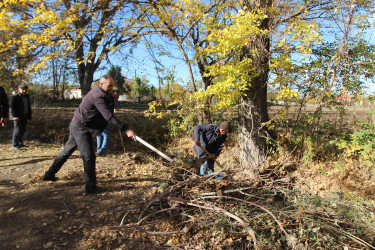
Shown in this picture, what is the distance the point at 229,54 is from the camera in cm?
545

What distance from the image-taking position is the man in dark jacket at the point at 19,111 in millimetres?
5863

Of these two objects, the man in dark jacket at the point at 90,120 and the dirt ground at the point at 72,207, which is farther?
the man in dark jacket at the point at 90,120

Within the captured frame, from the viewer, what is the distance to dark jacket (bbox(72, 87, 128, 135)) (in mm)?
3396

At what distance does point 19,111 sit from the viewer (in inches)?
235

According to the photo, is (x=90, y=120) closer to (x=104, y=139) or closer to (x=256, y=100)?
(x=104, y=139)

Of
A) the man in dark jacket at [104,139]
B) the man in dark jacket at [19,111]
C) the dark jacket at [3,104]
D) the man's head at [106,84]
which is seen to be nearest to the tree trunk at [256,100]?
the man's head at [106,84]

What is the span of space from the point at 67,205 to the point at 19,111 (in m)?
3.84

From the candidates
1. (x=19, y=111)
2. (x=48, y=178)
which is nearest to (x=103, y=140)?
(x=48, y=178)

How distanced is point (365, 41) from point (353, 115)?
5.90ft

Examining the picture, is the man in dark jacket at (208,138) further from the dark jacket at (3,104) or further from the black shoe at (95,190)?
the dark jacket at (3,104)

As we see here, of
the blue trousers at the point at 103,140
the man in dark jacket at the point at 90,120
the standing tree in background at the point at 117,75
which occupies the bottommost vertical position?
the blue trousers at the point at 103,140

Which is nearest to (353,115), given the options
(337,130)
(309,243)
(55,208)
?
(337,130)

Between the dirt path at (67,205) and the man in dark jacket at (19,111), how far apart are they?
905 millimetres

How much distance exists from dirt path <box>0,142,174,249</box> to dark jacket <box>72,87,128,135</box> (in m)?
0.96
